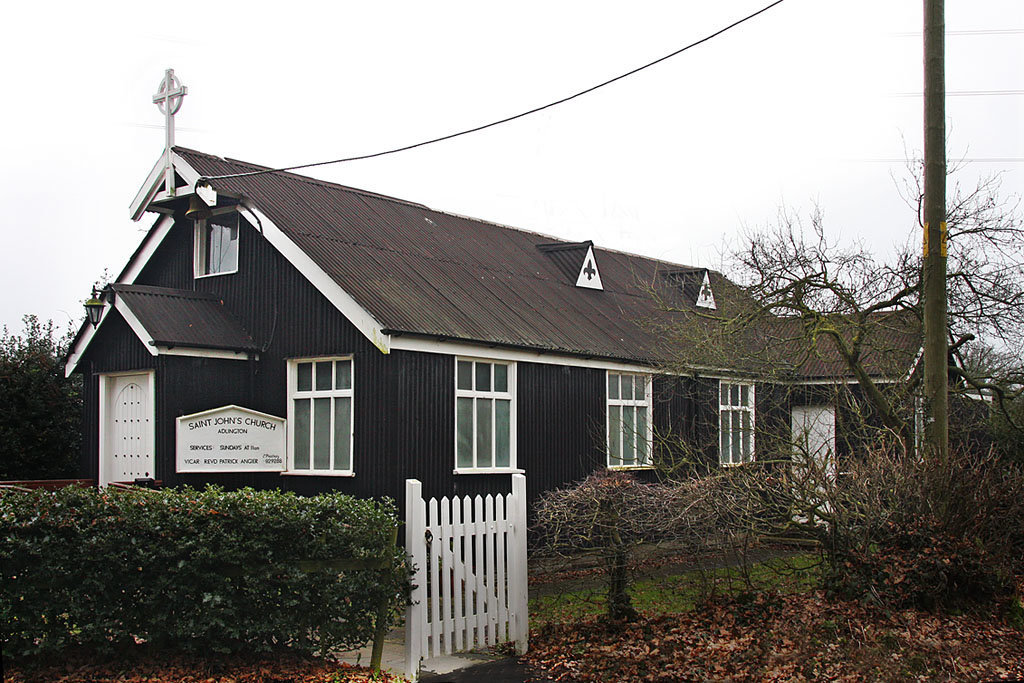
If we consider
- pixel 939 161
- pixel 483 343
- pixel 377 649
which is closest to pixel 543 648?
pixel 377 649

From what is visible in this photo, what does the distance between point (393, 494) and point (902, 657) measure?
7.41 metres

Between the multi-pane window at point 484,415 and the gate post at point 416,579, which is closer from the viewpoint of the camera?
the gate post at point 416,579

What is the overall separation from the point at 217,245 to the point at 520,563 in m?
9.44

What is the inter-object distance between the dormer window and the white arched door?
238cm

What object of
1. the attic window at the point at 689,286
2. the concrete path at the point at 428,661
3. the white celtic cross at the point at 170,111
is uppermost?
the white celtic cross at the point at 170,111

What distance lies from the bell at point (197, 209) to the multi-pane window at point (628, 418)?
7.60 metres

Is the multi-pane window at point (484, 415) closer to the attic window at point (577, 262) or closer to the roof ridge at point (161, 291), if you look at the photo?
the roof ridge at point (161, 291)

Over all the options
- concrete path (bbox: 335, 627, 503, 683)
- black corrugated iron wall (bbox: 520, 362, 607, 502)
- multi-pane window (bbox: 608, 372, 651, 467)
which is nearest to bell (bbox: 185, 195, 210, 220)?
black corrugated iron wall (bbox: 520, 362, 607, 502)

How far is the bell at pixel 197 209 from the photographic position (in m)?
17.0

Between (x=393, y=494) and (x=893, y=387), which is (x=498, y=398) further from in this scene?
(x=893, y=387)

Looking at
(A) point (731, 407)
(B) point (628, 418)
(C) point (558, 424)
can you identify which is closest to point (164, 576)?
(C) point (558, 424)

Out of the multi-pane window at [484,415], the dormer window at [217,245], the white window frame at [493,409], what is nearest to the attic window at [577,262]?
the white window frame at [493,409]

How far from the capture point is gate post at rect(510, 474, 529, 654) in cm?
1019

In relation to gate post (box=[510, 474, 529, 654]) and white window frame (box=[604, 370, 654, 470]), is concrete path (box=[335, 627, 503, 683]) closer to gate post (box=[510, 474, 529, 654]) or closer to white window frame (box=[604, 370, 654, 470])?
gate post (box=[510, 474, 529, 654])
